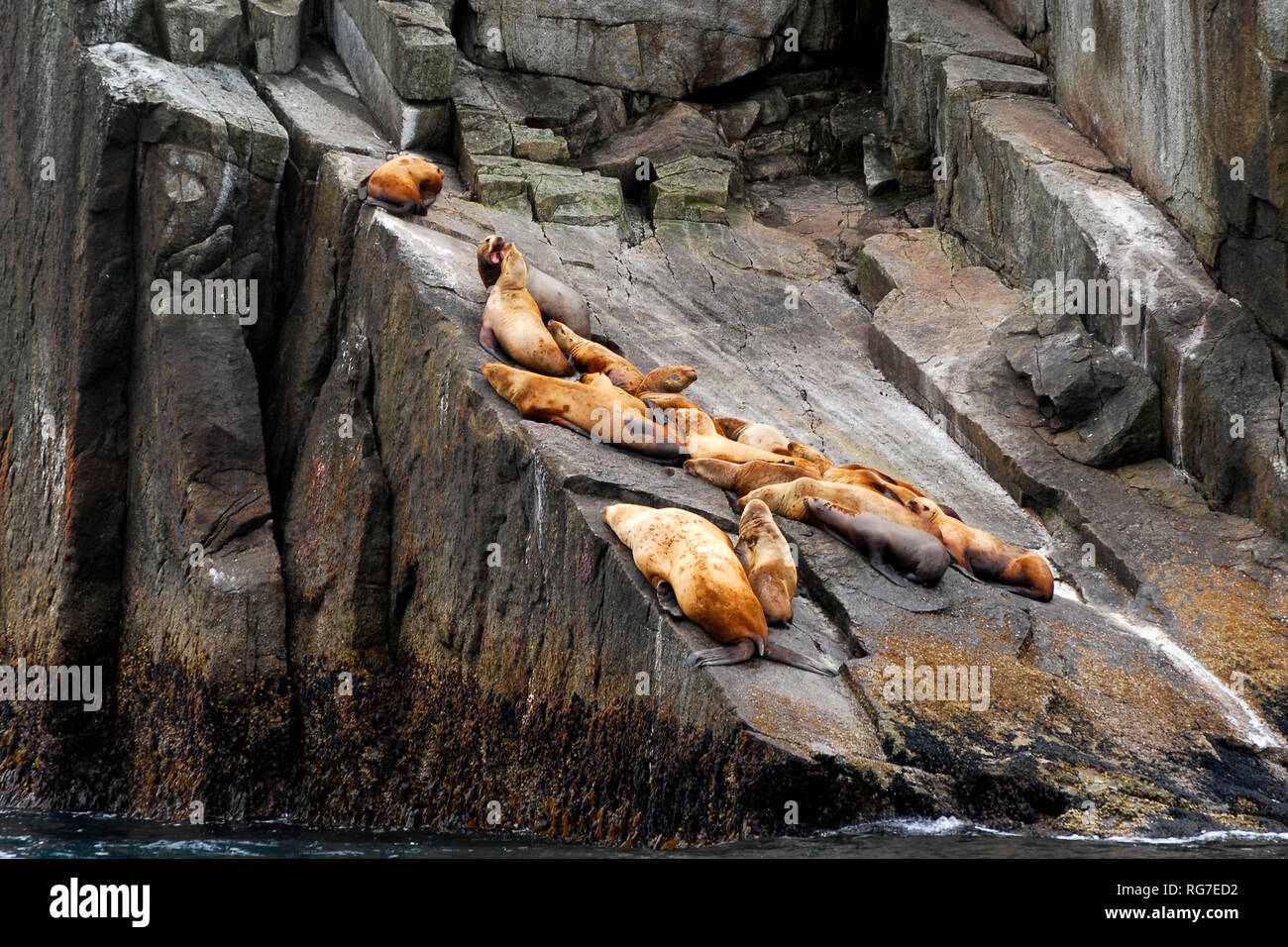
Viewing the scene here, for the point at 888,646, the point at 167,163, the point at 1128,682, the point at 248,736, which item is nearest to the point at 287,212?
the point at 167,163

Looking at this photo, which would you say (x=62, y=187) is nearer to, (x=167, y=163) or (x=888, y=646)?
(x=167, y=163)

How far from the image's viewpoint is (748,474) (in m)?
8.68

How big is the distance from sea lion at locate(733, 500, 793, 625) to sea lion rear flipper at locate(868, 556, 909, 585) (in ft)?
1.87

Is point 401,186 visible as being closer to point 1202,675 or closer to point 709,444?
point 709,444

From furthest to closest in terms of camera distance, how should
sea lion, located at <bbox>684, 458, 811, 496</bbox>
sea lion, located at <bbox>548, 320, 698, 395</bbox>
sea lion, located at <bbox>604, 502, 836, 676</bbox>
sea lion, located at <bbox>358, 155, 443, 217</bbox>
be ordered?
sea lion, located at <bbox>358, 155, 443, 217</bbox> → sea lion, located at <bbox>548, 320, 698, 395</bbox> → sea lion, located at <bbox>684, 458, 811, 496</bbox> → sea lion, located at <bbox>604, 502, 836, 676</bbox>

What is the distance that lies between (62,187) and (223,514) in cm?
321

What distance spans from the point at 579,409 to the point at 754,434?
1.40 metres

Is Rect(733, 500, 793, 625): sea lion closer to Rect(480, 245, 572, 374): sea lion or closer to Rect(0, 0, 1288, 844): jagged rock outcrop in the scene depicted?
Rect(0, 0, 1288, 844): jagged rock outcrop

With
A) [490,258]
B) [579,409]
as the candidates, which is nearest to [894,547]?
[579,409]

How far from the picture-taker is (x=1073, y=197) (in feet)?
38.0

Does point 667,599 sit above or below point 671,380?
below

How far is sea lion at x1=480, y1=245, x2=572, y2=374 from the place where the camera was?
9.29m

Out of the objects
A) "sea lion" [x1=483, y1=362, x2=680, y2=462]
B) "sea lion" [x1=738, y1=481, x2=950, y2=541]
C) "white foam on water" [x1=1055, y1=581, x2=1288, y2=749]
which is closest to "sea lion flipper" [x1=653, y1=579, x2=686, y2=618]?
"sea lion" [x1=738, y1=481, x2=950, y2=541]

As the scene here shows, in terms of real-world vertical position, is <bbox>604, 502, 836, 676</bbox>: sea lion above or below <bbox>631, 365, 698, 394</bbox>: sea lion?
below
